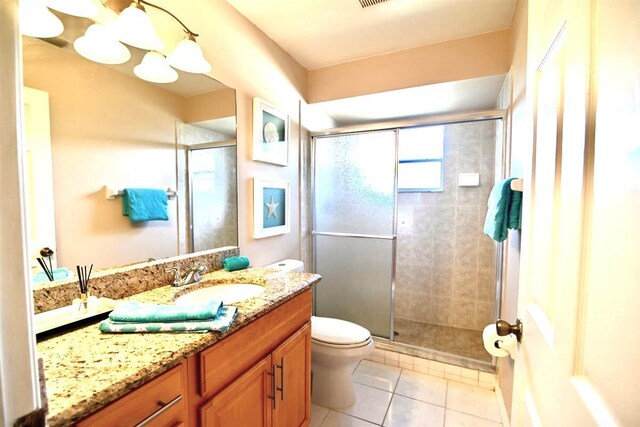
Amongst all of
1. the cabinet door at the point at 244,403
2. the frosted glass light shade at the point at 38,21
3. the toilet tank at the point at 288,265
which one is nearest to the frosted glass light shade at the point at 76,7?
the frosted glass light shade at the point at 38,21

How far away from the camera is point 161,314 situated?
0.84 meters

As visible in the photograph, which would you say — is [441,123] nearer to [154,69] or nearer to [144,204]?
[154,69]

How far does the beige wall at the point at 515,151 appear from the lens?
1433 millimetres

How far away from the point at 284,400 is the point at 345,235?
1.44 meters

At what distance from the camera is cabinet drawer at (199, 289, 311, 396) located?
847mm

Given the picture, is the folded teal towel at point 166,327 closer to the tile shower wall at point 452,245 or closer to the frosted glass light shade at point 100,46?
the frosted glass light shade at point 100,46

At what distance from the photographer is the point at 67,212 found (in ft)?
3.31

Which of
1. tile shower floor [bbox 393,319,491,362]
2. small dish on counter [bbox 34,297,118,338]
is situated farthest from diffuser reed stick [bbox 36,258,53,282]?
tile shower floor [bbox 393,319,491,362]

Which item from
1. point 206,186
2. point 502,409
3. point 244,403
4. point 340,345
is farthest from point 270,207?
point 502,409

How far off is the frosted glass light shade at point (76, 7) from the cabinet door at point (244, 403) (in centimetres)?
139

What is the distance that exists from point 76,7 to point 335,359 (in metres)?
1.99

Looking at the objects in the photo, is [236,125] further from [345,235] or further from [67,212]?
[345,235]

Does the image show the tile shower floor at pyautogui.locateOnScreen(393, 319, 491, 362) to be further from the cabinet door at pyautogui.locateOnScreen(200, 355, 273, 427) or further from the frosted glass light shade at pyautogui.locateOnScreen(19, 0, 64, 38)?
the frosted glass light shade at pyautogui.locateOnScreen(19, 0, 64, 38)

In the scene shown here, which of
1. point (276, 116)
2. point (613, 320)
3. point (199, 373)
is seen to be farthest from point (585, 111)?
point (276, 116)
